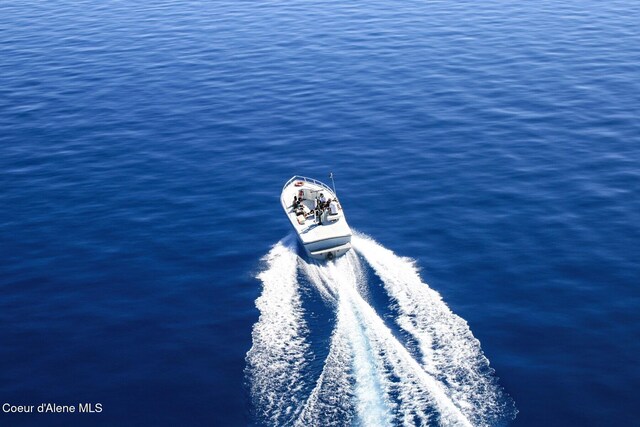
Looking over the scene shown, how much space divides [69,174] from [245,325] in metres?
→ 32.0

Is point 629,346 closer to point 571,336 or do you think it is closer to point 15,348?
point 571,336

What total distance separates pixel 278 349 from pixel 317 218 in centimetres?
1455

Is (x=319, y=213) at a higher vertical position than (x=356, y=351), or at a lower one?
higher

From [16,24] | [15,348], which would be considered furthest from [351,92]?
[16,24]

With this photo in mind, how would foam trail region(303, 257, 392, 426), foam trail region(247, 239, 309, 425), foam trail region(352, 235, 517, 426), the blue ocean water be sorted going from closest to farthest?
foam trail region(303, 257, 392, 426) < foam trail region(352, 235, 517, 426) < foam trail region(247, 239, 309, 425) < the blue ocean water

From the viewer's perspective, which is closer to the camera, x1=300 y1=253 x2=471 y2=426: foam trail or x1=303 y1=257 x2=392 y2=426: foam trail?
x1=300 y1=253 x2=471 y2=426: foam trail

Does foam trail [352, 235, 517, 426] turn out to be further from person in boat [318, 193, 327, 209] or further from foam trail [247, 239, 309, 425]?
foam trail [247, 239, 309, 425]

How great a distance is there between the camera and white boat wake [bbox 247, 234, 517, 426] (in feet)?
120

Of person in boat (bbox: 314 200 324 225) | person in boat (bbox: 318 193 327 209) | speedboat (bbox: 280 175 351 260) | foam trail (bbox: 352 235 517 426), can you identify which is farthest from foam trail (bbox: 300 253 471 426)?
person in boat (bbox: 318 193 327 209)

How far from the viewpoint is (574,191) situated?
6134 centimetres

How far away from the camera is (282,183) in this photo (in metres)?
65.9

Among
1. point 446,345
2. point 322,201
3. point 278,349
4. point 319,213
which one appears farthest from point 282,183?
point 446,345

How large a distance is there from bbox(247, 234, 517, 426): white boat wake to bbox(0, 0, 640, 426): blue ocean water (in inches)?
36.2

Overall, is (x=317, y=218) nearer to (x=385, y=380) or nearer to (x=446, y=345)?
(x=446, y=345)
